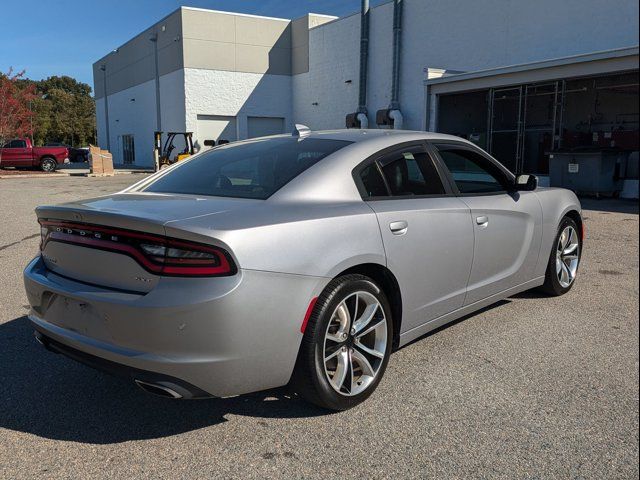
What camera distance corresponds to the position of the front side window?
416 centimetres

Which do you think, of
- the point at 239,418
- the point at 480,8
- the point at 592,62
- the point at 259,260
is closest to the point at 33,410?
the point at 239,418

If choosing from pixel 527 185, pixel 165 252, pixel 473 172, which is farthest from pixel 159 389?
pixel 527 185

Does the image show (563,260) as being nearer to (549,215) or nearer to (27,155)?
(549,215)

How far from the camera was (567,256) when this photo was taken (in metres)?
5.24

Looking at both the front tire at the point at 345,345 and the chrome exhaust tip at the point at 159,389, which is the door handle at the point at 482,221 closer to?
the front tire at the point at 345,345

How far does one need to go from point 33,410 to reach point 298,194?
1946mm

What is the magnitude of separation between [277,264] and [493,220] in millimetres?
2047

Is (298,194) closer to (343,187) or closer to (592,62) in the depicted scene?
(343,187)

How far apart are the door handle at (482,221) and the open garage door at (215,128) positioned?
29.9 metres

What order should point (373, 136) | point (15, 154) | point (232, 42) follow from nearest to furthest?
point (373, 136)
point (15, 154)
point (232, 42)

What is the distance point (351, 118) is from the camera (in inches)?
1075

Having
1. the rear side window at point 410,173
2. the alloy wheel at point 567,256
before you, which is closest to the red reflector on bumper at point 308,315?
the rear side window at point 410,173

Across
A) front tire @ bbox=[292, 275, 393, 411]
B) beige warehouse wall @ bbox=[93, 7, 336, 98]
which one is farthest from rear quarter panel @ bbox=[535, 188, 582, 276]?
beige warehouse wall @ bbox=[93, 7, 336, 98]

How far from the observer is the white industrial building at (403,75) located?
1833 cm
